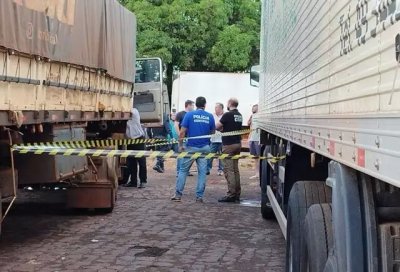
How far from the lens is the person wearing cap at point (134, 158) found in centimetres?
1424

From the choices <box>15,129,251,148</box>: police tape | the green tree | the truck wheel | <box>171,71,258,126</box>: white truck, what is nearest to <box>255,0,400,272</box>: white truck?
<box>15,129,251,148</box>: police tape

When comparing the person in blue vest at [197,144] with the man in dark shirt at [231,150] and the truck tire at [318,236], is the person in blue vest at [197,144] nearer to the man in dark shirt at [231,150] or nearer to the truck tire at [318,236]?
the man in dark shirt at [231,150]

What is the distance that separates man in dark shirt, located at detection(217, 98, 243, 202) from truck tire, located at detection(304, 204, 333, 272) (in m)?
8.33

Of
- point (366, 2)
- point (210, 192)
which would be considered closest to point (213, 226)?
point (210, 192)

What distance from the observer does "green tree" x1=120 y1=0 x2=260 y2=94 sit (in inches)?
1080

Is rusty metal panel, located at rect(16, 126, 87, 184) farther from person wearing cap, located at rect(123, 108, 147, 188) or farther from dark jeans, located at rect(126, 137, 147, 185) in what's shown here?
dark jeans, located at rect(126, 137, 147, 185)

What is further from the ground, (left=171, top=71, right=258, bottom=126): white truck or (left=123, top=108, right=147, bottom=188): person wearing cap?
(left=171, top=71, right=258, bottom=126): white truck

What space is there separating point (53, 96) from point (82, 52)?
1.43 meters

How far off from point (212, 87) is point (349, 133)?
22.3 meters

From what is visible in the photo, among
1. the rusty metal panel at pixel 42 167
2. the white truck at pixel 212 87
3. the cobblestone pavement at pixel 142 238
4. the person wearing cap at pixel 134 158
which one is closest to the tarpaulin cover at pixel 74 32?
the person wearing cap at pixel 134 158

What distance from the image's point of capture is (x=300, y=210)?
15.4 ft

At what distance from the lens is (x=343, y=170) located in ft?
10.5

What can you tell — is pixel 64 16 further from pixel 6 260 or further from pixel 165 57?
pixel 165 57

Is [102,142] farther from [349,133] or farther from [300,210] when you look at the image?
[349,133]
